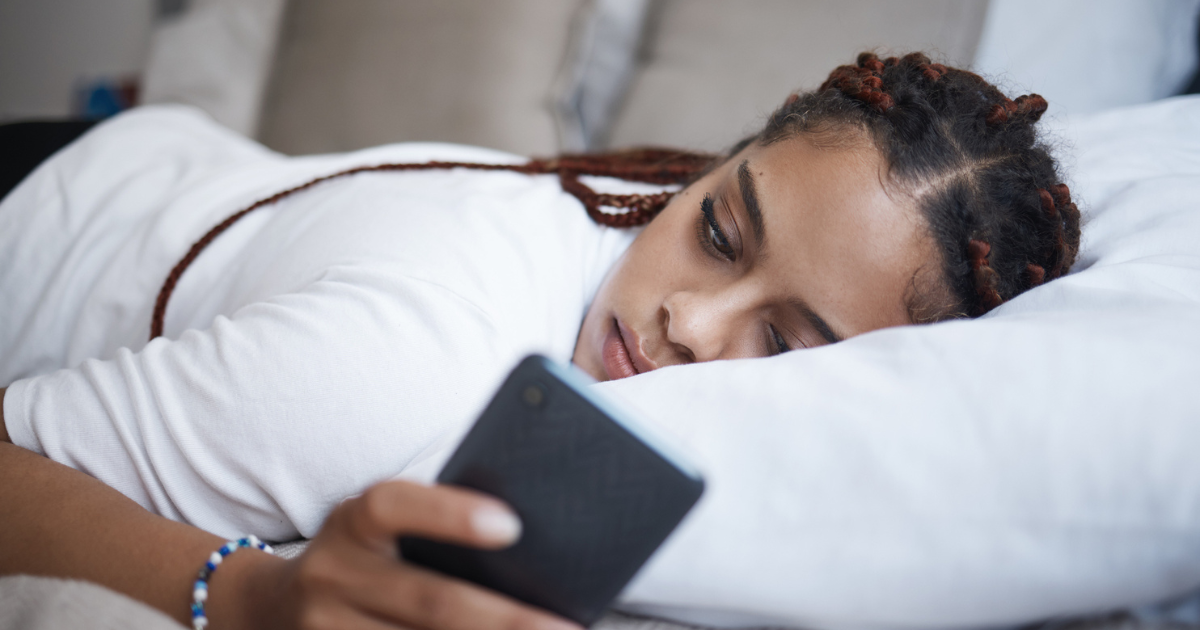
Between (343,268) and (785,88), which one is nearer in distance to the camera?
(343,268)

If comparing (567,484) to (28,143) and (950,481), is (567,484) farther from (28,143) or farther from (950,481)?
(28,143)

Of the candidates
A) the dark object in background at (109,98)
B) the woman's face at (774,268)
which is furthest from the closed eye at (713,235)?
the dark object in background at (109,98)

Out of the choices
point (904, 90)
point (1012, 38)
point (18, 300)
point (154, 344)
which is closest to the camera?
point (154, 344)

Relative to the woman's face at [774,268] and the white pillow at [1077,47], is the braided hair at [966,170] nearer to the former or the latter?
the woman's face at [774,268]

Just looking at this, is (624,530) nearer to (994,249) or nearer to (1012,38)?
(994,249)

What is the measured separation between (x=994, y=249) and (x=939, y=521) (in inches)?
15.6

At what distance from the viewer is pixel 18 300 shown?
0.90 meters

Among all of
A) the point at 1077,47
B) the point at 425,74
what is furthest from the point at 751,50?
the point at 425,74

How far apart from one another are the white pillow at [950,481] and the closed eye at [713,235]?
255 mm

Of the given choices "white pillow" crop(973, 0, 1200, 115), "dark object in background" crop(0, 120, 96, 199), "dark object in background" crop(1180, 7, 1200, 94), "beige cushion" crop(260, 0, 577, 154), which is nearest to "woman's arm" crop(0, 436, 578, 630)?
"dark object in background" crop(0, 120, 96, 199)

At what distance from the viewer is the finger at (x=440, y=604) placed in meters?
0.35

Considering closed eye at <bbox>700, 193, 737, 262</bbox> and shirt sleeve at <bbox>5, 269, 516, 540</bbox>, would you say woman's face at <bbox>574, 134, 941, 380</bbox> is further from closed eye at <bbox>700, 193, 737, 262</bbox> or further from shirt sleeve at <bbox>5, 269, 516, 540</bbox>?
shirt sleeve at <bbox>5, 269, 516, 540</bbox>

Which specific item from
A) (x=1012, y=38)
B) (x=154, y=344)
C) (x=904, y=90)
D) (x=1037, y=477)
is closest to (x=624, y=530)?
(x=1037, y=477)

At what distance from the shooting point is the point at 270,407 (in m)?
0.55
